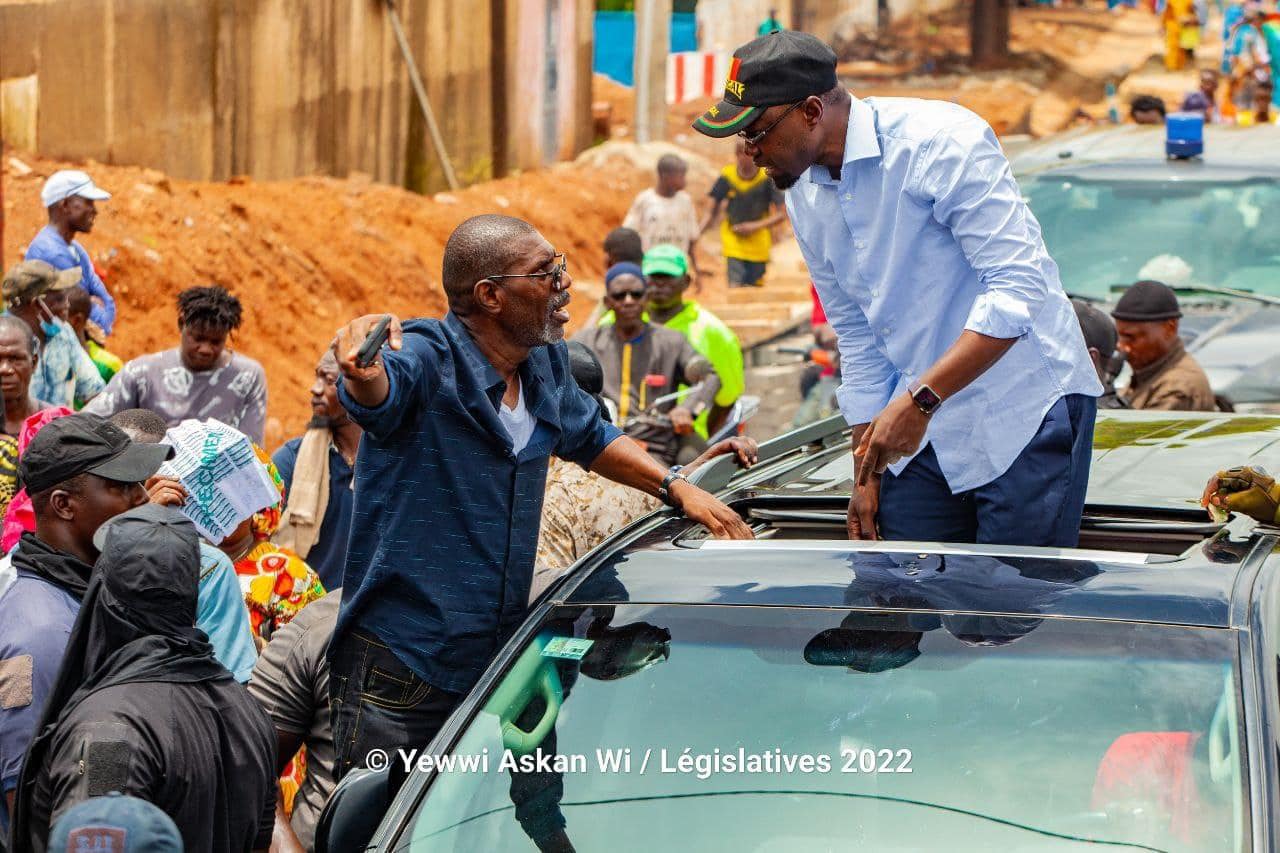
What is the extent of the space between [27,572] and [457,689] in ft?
3.70

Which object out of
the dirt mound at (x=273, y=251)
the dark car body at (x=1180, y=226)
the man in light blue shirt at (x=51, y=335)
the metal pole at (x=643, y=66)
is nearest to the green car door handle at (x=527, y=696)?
the man in light blue shirt at (x=51, y=335)

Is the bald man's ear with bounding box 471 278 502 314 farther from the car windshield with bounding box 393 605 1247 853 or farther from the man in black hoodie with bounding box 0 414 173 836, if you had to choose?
the man in black hoodie with bounding box 0 414 173 836

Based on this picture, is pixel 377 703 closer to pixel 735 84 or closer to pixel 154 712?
pixel 154 712

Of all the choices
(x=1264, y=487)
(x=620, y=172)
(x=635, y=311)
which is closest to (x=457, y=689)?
(x=1264, y=487)

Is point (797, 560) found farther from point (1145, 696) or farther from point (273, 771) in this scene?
point (273, 771)

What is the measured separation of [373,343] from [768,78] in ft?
3.43

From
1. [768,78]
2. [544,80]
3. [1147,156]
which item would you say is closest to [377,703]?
[768,78]

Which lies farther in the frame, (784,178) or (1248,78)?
(1248,78)

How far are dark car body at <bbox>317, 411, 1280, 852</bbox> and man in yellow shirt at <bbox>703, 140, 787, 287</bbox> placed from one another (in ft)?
36.5

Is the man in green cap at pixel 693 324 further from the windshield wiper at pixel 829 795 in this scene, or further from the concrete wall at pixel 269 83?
the concrete wall at pixel 269 83

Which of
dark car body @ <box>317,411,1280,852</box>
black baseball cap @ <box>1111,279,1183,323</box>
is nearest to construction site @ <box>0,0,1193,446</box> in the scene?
black baseball cap @ <box>1111,279,1183,323</box>

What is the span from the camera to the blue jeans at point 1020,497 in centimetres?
384

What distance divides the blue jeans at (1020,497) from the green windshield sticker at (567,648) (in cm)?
97

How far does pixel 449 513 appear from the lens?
3.70 m
